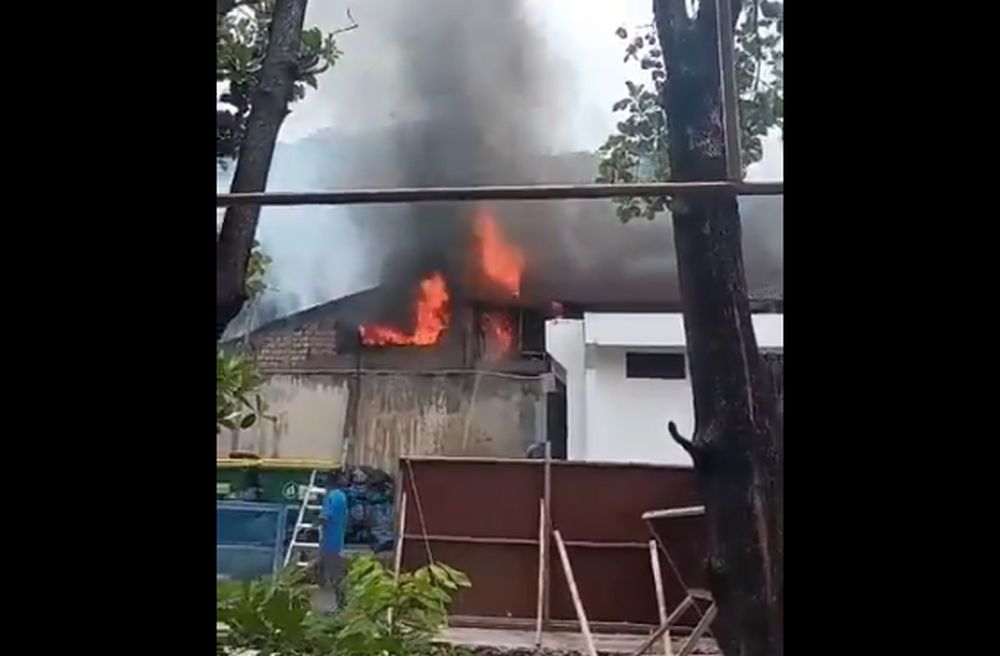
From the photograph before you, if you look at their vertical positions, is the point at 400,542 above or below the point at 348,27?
below

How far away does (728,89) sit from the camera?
88 cm

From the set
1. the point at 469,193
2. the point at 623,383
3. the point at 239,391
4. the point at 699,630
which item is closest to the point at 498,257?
the point at 469,193

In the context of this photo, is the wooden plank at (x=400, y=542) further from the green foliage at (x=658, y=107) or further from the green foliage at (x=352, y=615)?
the green foliage at (x=658, y=107)

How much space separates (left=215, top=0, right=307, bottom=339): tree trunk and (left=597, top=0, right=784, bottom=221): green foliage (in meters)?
0.31

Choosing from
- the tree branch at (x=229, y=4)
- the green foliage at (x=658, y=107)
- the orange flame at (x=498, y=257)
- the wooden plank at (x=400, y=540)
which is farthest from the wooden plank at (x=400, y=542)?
the tree branch at (x=229, y=4)

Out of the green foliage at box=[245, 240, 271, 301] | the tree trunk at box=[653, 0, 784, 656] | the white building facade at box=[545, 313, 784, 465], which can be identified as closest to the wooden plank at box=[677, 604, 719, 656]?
the tree trunk at box=[653, 0, 784, 656]

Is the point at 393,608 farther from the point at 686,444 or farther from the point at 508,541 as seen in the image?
the point at 686,444

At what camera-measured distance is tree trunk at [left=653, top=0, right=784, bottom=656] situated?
0.82m

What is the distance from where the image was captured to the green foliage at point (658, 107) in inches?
30.6

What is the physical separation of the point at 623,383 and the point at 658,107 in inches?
10.1

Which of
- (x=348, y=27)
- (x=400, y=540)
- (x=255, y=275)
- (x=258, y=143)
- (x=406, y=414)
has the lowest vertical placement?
(x=400, y=540)
